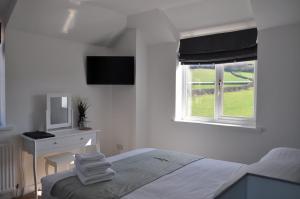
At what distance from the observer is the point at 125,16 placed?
361cm

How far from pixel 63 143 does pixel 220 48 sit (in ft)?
7.57

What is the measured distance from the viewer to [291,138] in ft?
8.93

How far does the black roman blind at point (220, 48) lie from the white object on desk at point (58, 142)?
67.9 inches

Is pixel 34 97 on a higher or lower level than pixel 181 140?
higher

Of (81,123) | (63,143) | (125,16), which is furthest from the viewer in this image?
(125,16)

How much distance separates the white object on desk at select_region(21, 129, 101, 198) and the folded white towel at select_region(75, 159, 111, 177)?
1096 millimetres

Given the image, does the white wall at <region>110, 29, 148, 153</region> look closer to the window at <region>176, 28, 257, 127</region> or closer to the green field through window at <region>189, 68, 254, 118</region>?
the window at <region>176, 28, 257, 127</region>

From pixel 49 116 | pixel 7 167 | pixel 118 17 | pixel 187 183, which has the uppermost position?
pixel 118 17

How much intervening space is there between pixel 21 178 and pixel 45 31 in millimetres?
1849

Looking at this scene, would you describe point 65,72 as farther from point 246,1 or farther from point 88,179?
point 246,1

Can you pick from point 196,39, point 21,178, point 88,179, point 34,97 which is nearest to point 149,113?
point 196,39

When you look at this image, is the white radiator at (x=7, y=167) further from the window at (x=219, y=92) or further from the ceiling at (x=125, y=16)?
the window at (x=219, y=92)

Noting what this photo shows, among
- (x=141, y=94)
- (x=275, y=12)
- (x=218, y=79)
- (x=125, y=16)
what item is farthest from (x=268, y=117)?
(x=125, y=16)

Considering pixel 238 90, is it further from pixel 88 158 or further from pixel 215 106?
pixel 88 158
